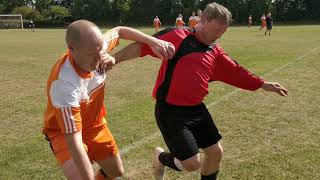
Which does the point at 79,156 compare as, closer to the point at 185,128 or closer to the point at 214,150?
the point at 185,128

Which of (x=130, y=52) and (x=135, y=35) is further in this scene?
(x=130, y=52)

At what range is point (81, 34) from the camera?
10.6ft

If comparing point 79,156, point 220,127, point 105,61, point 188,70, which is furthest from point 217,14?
point 220,127

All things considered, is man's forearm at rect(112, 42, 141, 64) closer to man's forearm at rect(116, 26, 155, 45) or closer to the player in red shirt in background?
the player in red shirt in background

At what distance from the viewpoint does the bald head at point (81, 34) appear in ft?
10.6

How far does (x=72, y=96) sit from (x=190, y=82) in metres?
1.56

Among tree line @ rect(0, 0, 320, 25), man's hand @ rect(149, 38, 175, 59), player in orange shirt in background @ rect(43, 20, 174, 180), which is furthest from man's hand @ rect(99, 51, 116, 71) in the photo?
tree line @ rect(0, 0, 320, 25)

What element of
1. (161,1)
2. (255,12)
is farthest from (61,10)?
(255,12)

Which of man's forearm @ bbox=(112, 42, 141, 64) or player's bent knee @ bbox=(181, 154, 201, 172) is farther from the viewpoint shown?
player's bent knee @ bbox=(181, 154, 201, 172)

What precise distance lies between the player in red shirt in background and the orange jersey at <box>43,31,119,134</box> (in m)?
0.56

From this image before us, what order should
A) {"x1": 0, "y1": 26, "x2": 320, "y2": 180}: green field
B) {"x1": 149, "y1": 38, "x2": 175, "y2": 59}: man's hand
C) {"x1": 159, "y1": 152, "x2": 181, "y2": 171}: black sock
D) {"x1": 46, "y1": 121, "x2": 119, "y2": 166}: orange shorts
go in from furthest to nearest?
{"x1": 0, "y1": 26, "x2": 320, "y2": 180}: green field, {"x1": 159, "y1": 152, "x2": 181, "y2": 171}: black sock, {"x1": 149, "y1": 38, "x2": 175, "y2": 59}: man's hand, {"x1": 46, "y1": 121, "x2": 119, "y2": 166}: orange shorts

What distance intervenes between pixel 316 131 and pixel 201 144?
3.22 metres

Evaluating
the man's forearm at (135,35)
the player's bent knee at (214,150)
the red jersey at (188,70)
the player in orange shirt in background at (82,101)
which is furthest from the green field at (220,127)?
the man's forearm at (135,35)

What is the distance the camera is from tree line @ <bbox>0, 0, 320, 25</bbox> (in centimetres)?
7494
